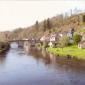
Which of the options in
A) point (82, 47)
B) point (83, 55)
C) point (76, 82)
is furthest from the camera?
point (82, 47)

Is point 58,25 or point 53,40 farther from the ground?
point 58,25

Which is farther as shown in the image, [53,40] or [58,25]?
[58,25]

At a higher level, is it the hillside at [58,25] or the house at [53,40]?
the hillside at [58,25]

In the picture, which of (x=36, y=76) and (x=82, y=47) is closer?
(x=36, y=76)

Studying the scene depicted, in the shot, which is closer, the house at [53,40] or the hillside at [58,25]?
the house at [53,40]

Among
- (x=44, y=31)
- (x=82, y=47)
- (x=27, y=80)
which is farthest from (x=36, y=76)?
(x=44, y=31)

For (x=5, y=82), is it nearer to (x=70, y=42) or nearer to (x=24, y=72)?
(x=24, y=72)

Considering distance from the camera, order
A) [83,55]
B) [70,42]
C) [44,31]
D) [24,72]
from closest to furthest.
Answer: [24,72] < [83,55] < [70,42] < [44,31]

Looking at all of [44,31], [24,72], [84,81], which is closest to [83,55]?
[24,72]

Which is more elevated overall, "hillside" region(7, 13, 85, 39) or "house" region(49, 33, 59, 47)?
"hillside" region(7, 13, 85, 39)

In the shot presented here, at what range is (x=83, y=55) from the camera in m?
46.1

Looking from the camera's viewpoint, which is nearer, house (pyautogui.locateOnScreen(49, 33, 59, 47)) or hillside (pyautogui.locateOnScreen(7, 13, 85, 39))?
house (pyautogui.locateOnScreen(49, 33, 59, 47))

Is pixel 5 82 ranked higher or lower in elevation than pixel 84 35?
lower

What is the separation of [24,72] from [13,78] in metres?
3.73
